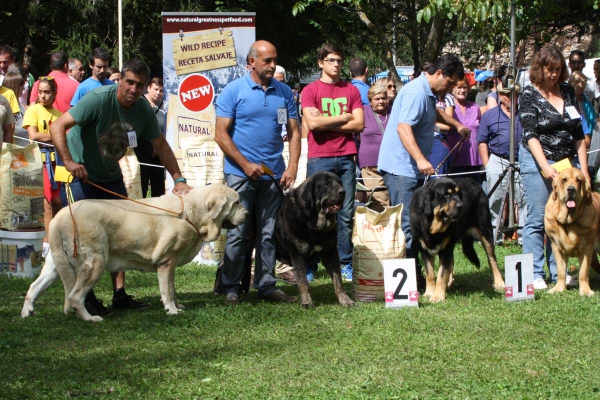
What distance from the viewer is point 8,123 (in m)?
7.83

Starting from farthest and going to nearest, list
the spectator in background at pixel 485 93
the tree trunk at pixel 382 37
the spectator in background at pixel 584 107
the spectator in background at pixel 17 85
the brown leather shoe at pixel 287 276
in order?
1. the tree trunk at pixel 382 37
2. the spectator in background at pixel 485 93
3. the spectator in background at pixel 17 85
4. the spectator in background at pixel 584 107
5. the brown leather shoe at pixel 287 276

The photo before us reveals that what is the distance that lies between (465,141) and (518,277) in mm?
3540

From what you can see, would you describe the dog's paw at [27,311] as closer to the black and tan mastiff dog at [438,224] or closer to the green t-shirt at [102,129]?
the green t-shirt at [102,129]

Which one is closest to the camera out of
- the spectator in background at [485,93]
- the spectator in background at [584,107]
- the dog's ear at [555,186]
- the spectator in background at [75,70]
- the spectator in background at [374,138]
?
the dog's ear at [555,186]

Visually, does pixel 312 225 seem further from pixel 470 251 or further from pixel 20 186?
pixel 20 186

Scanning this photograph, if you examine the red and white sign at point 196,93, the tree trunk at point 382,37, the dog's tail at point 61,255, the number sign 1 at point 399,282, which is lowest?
the number sign 1 at point 399,282

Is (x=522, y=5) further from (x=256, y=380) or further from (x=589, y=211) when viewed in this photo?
(x=256, y=380)

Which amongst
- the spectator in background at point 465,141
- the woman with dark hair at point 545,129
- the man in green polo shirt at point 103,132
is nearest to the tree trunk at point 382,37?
the spectator in background at point 465,141

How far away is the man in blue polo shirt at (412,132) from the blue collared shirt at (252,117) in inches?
40.2

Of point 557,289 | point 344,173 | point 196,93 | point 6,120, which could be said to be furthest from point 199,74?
point 557,289

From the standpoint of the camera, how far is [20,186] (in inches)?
325

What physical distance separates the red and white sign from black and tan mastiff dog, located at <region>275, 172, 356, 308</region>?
2.73 metres

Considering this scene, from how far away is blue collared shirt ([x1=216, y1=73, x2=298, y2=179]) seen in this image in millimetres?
6434

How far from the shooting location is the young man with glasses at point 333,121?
7383mm
